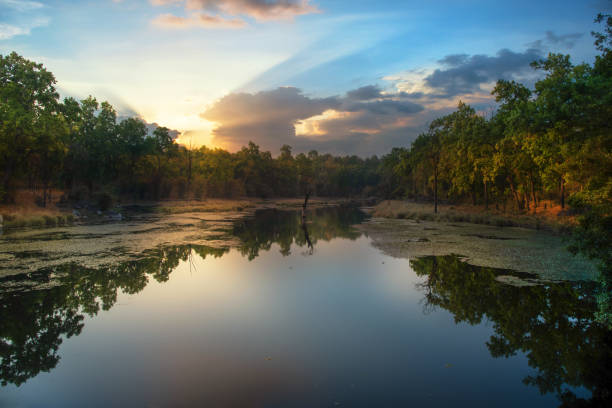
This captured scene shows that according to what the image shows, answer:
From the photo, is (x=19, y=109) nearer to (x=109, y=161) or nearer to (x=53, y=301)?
(x=53, y=301)

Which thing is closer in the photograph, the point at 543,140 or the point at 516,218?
the point at 543,140

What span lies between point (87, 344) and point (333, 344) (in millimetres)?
5552

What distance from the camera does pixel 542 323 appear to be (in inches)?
364

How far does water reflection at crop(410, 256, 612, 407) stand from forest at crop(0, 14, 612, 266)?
201cm

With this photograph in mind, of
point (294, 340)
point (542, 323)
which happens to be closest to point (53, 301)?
point (294, 340)

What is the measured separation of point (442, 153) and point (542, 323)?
42863 millimetres

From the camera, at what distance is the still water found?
20.1 ft

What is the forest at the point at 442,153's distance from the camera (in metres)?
12.7

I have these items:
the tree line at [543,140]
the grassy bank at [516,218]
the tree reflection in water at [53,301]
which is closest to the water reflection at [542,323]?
the tree line at [543,140]

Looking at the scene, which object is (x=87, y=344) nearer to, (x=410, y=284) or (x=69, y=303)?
(x=69, y=303)

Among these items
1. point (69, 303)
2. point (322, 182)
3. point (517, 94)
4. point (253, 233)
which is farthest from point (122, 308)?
point (322, 182)

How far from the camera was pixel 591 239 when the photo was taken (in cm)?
863

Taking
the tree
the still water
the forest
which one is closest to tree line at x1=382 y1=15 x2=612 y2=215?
the forest

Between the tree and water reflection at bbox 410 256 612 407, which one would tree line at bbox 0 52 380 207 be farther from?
water reflection at bbox 410 256 612 407
